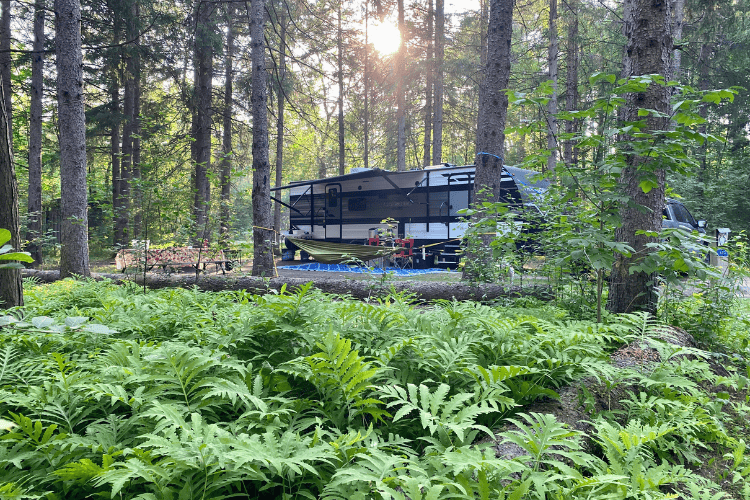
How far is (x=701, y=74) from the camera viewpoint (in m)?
19.9

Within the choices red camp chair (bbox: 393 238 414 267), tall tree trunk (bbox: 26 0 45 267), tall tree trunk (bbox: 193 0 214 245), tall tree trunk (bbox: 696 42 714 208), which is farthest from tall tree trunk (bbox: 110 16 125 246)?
tall tree trunk (bbox: 696 42 714 208)

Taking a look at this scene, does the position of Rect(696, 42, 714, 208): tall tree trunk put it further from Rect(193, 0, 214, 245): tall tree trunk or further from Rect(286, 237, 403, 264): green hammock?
Rect(193, 0, 214, 245): tall tree trunk

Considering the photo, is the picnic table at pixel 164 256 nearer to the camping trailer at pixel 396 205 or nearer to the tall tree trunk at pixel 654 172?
the camping trailer at pixel 396 205

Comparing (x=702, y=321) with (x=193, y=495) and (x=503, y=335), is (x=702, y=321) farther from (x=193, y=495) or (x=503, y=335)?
(x=193, y=495)

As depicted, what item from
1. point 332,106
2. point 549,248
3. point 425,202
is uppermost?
point 332,106

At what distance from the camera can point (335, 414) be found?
1756mm

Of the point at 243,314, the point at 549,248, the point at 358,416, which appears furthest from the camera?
the point at 549,248

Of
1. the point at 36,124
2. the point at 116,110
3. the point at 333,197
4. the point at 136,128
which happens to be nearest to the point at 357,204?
the point at 333,197

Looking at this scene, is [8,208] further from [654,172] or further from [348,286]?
[654,172]

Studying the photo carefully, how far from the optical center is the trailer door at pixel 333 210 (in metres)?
15.4

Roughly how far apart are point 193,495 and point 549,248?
3810 mm

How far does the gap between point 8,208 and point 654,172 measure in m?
4.89

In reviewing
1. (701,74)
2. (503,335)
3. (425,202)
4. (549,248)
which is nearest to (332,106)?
(425,202)

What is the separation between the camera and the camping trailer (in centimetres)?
1263
